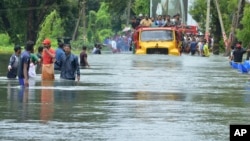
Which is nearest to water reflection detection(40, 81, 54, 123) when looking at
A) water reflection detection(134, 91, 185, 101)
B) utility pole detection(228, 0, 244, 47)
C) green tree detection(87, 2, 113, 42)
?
water reflection detection(134, 91, 185, 101)

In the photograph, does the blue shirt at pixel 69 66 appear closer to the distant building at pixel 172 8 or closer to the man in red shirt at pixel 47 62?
the man in red shirt at pixel 47 62

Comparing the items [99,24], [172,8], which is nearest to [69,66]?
[172,8]

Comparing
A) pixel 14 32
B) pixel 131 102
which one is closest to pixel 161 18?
pixel 14 32

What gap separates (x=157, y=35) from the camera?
182 ft

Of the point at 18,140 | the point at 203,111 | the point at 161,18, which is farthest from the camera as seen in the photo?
the point at 161,18

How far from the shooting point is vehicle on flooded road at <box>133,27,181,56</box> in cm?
5441

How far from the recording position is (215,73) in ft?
114

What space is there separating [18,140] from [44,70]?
14300 mm

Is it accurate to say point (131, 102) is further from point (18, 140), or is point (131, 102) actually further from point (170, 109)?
point (18, 140)

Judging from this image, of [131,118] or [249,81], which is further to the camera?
[249,81]

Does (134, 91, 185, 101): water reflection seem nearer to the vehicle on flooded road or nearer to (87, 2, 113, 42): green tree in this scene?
the vehicle on flooded road

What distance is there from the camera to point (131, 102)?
20719 mm

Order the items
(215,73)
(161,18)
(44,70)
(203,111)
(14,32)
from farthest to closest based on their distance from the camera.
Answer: (14,32) < (161,18) < (215,73) < (44,70) < (203,111)

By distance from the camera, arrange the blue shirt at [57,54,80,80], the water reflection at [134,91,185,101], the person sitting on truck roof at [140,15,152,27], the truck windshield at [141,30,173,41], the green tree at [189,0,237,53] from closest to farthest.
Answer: the water reflection at [134,91,185,101]
the blue shirt at [57,54,80,80]
the truck windshield at [141,30,173,41]
the person sitting on truck roof at [140,15,152,27]
the green tree at [189,0,237,53]
